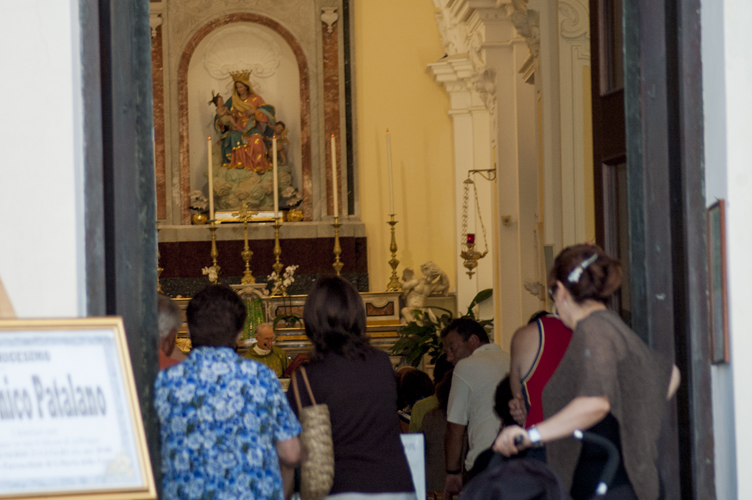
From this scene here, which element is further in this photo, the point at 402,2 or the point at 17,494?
the point at 402,2

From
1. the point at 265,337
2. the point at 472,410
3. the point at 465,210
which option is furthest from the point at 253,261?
the point at 472,410

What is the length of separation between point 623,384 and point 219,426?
116 cm

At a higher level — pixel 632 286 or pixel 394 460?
pixel 632 286

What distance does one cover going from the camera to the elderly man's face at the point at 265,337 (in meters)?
6.07

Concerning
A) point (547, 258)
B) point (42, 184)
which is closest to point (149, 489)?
point (42, 184)

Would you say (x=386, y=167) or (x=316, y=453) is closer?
(x=316, y=453)

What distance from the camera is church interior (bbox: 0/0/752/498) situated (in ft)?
9.15

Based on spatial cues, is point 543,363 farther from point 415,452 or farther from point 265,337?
point 265,337

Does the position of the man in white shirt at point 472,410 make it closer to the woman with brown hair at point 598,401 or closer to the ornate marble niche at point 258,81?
the woman with brown hair at point 598,401

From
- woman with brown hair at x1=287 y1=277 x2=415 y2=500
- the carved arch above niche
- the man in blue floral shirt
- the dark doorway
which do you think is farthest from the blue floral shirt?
the carved arch above niche

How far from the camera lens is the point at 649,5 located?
3.17m

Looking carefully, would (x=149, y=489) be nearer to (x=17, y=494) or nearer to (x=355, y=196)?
(x=17, y=494)

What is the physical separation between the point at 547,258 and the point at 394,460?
10.9 ft

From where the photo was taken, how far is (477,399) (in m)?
3.96
